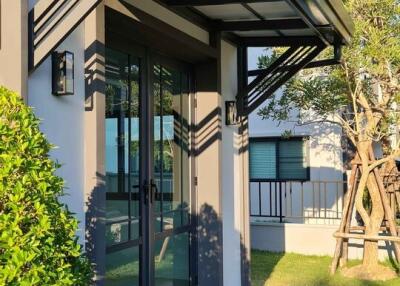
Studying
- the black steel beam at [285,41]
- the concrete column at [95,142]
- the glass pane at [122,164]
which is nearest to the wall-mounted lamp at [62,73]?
the concrete column at [95,142]

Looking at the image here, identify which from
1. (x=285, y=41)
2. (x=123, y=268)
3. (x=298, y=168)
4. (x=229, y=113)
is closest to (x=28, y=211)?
(x=123, y=268)

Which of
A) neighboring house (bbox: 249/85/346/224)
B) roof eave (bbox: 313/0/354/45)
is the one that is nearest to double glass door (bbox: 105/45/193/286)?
roof eave (bbox: 313/0/354/45)

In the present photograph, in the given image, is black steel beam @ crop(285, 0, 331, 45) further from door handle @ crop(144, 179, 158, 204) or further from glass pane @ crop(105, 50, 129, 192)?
door handle @ crop(144, 179, 158, 204)

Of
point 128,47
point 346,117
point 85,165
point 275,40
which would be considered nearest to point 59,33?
point 85,165

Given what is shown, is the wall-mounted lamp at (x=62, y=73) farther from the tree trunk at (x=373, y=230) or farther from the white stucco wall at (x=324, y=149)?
the white stucco wall at (x=324, y=149)

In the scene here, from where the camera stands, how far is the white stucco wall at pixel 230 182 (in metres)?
6.07

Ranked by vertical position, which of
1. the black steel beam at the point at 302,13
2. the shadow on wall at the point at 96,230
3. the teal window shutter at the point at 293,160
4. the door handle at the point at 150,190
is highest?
the black steel beam at the point at 302,13

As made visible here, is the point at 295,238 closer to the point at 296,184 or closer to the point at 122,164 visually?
the point at 296,184

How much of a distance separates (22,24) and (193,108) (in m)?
3.06

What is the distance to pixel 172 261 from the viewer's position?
5.41 metres

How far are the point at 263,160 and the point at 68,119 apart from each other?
9.56 meters

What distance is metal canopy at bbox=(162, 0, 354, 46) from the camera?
449cm

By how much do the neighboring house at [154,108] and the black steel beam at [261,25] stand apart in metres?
0.01

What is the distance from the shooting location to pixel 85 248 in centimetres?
356
